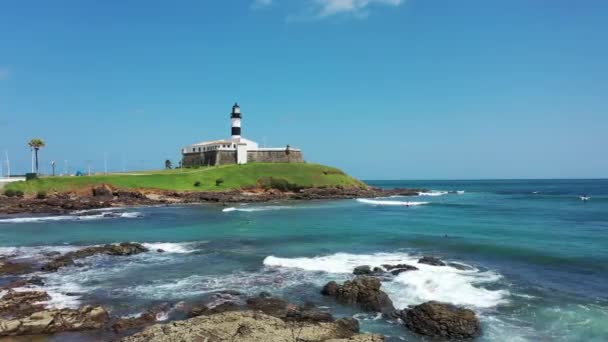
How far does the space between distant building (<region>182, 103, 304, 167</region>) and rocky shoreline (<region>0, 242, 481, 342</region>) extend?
73.0m

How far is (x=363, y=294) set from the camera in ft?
56.7

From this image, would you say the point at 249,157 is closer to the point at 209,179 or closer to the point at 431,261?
the point at 209,179

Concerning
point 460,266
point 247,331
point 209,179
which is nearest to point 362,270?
point 460,266

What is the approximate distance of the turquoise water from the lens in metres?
16.5

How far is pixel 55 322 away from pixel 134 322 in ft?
7.83

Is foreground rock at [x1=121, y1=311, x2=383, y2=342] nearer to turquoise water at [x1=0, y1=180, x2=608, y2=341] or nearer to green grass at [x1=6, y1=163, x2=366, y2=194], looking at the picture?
turquoise water at [x1=0, y1=180, x2=608, y2=341]

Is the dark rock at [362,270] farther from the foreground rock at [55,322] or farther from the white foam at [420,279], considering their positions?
the foreground rock at [55,322]

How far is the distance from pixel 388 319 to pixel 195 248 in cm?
1677

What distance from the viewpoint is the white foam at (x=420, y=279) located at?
1773 cm

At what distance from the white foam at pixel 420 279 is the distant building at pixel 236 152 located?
224 feet

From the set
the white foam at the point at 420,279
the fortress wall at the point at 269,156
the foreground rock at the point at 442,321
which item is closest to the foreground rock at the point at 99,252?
the white foam at the point at 420,279

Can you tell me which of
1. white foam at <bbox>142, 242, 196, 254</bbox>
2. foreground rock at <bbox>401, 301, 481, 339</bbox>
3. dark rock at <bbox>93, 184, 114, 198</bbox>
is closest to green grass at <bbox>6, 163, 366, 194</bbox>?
dark rock at <bbox>93, 184, 114, 198</bbox>

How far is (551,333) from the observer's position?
46.8ft

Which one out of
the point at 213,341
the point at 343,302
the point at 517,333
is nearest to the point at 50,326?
the point at 213,341
